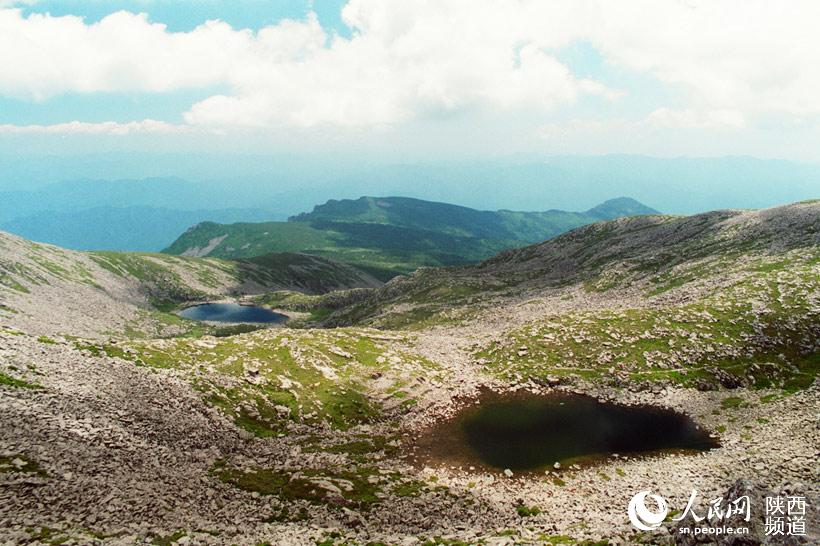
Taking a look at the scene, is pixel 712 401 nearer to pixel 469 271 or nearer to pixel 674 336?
pixel 674 336

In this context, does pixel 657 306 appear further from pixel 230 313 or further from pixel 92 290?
pixel 92 290

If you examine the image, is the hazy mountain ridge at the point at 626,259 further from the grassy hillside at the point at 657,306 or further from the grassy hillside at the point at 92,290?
the grassy hillside at the point at 92,290

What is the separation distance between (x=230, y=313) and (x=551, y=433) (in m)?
141

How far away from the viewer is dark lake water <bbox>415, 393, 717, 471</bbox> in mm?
43156

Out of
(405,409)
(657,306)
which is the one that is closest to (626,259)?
(657,306)

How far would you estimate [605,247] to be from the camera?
410ft

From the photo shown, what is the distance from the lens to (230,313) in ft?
523

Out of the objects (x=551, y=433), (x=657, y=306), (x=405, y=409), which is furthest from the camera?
(x=657, y=306)

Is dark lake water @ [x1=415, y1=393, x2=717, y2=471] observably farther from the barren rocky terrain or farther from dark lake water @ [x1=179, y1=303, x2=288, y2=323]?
dark lake water @ [x1=179, y1=303, x2=288, y2=323]

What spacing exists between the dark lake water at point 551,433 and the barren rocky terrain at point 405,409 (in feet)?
5.94

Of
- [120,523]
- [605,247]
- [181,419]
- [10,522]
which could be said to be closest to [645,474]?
[120,523]

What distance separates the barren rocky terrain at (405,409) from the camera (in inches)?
1155

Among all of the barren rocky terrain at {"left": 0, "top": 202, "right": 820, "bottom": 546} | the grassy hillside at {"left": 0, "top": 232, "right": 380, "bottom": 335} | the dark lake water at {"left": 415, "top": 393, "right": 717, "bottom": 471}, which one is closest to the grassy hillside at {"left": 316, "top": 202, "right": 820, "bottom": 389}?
the barren rocky terrain at {"left": 0, "top": 202, "right": 820, "bottom": 546}

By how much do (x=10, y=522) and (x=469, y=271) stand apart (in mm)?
124750
